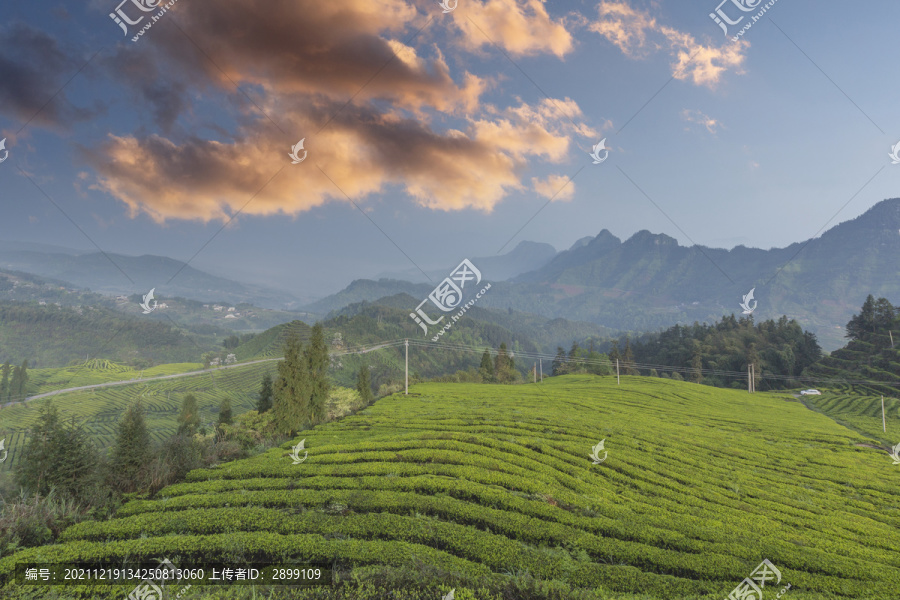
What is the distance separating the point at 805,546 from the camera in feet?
30.1

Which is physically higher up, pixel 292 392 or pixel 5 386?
pixel 292 392

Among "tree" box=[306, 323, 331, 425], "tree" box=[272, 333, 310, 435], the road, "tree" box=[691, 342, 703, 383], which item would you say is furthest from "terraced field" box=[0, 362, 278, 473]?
"tree" box=[691, 342, 703, 383]

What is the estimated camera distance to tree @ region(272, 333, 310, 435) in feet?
76.9

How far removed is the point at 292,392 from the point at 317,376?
3.07m

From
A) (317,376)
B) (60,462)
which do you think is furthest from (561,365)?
(60,462)

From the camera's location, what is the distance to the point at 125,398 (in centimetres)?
10912

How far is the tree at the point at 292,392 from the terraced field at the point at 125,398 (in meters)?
80.3

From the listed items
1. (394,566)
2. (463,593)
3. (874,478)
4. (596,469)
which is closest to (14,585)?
(394,566)

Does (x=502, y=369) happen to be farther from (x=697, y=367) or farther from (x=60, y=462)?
(x=60, y=462)

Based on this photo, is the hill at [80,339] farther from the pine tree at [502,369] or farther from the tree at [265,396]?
the pine tree at [502,369]

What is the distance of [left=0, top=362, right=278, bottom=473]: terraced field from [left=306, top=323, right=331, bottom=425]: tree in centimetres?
7885

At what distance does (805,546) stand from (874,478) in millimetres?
11971

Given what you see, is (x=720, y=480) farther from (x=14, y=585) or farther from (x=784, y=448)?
(x=14, y=585)

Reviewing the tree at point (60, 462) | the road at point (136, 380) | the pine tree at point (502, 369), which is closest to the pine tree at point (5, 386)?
the road at point (136, 380)
